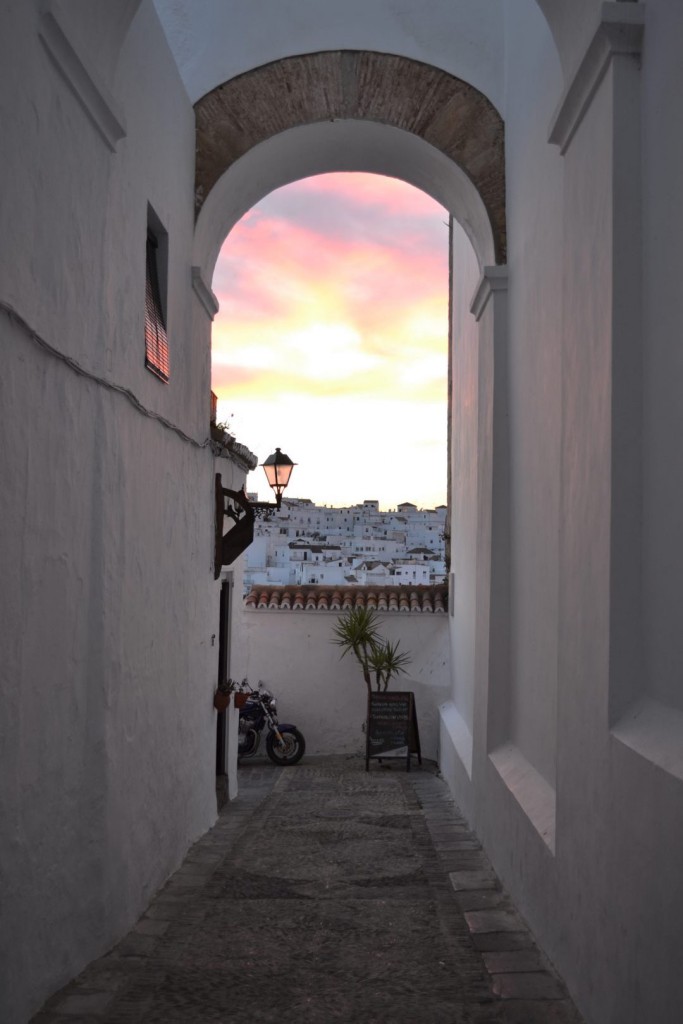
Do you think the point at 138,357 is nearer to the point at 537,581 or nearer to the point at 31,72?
the point at 31,72

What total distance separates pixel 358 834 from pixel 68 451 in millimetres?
4838

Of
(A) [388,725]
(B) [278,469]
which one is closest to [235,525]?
(B) [278,469]

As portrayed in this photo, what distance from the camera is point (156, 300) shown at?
638cm

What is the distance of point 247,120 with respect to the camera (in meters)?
7.73

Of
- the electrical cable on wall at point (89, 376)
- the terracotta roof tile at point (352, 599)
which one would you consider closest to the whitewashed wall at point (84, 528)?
the electrical cable on wall at point (89, 376)

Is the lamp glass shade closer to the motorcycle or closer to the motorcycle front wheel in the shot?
the motorcycle

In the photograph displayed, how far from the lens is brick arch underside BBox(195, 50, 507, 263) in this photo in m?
7.59

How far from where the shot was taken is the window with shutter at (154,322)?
5852mm

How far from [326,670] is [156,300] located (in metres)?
8.87

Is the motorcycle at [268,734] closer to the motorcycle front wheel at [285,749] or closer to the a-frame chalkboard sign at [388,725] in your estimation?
the motorcycle front wheel at [285,749]

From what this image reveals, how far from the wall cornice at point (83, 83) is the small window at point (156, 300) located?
48.7 inches

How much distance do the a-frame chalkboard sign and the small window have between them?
25.1ft

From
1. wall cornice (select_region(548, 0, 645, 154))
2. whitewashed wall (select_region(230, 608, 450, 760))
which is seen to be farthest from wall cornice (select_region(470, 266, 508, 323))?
whitewashed wall (select_region(230, 608, 450, 760))

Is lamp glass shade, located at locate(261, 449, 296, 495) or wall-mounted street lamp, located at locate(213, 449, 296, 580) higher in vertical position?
lamp glass shade, located at locate(261, 449, 296, 495)
